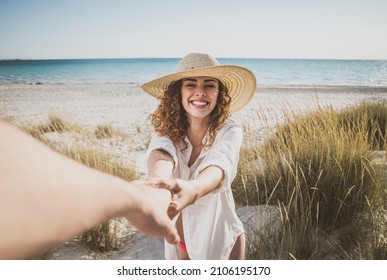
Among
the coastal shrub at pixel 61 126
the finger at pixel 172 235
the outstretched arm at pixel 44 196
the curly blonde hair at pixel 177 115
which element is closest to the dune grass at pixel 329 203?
the curly blonde hair at pixel 177 115

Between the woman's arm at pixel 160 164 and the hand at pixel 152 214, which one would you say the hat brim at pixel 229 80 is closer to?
the woman's arm at pixel 160 164

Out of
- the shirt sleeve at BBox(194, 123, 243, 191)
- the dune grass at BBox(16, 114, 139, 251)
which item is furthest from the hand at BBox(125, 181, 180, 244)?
the dune grass at BBox(16, 114, 139, 251)

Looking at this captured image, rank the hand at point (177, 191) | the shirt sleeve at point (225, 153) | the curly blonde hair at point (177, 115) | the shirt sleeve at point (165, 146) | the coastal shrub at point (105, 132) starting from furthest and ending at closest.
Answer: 1. the coastal shrub at point (105, 132)
2. the curly blonde hair at point (177, 115)
3. the shirt sleeve at point (165, 146)
4. the shirt sleeve at point (225, 153)
5. the hand at point (177, 191)

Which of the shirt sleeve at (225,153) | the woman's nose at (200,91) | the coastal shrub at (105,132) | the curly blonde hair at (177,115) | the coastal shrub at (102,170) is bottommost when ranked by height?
the coastal shrub at (102,170)

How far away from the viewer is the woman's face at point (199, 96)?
129 cm

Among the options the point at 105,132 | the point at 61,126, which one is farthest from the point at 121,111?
the point at 61,126

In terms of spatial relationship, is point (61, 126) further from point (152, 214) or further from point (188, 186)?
point (152, 214)

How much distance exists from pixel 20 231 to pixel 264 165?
4.45 feet

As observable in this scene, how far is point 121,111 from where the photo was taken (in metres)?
3.59

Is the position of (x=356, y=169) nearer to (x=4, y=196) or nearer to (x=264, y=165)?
(x=264, y=165)

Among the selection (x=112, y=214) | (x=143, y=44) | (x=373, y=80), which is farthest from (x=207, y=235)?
(x=373, y=80)

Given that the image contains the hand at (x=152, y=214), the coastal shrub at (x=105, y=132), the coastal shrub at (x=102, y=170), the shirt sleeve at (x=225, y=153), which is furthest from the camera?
the coastal shrub at (x=105, y=132)

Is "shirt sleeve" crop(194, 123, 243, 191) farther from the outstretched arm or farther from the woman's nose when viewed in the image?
the outstretched arm

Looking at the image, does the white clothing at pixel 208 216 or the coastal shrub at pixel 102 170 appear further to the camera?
the coastal shrub at pixel 102 170
